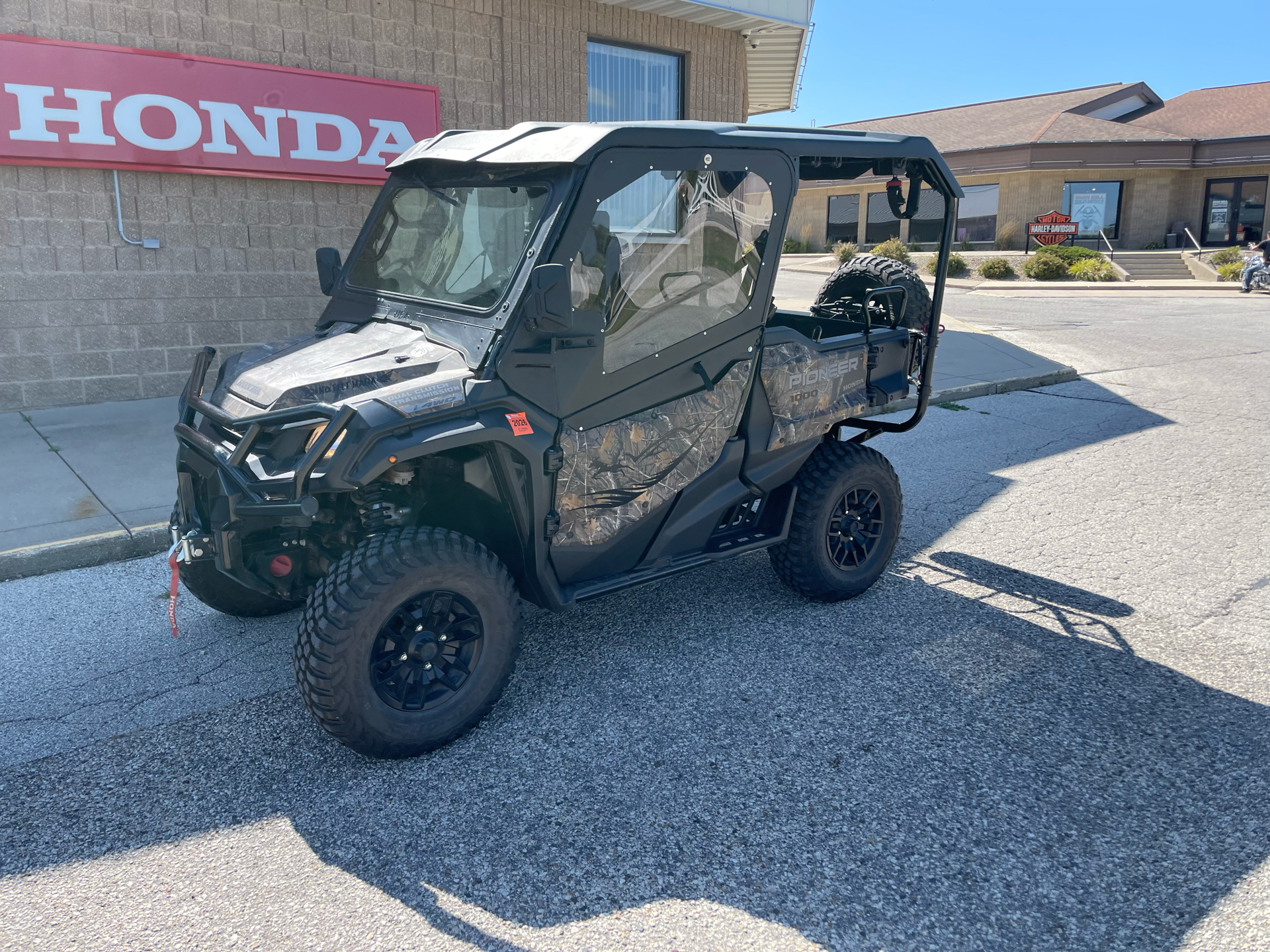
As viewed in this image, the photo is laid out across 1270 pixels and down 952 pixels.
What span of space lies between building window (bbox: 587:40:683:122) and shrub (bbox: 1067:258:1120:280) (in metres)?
22.4

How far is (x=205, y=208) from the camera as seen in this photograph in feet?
29.2

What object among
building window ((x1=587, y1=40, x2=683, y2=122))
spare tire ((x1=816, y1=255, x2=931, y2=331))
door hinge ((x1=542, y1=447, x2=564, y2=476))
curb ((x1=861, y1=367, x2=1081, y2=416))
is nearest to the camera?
door hinge ((x1=542, y1=447, x2=564, y2=476))

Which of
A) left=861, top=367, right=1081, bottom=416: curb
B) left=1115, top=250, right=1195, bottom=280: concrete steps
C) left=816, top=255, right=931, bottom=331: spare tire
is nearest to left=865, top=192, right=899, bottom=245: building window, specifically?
left=1115, top=250, right=1195, bottom=280: concrete steps

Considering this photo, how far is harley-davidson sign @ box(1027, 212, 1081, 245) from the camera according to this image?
34.6 m

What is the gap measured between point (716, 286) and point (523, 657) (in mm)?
1858

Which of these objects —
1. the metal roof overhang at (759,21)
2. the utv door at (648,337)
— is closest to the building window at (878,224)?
the metal roof overhang at (759,21)

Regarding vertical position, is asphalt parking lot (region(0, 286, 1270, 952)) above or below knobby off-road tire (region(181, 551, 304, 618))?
below

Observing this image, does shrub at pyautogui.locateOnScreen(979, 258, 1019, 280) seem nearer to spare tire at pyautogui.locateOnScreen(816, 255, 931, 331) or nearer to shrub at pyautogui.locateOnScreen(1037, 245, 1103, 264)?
shrub at pyautogui.locateOnScreen(1037, 245, 1103, 264)

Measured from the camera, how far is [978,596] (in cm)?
514

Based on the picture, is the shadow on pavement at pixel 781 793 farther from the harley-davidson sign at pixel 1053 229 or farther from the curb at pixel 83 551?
the harley-davidson sign at pixel 1053 229

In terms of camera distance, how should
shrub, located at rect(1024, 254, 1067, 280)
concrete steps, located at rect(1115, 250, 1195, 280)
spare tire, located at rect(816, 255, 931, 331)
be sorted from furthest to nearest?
concrete steps, located at rect(1115, 250, 1195, 280), shrub, located at rect(1024, 254, 1067, 280), spare tire, located at rect(816, 255, 931, 331)

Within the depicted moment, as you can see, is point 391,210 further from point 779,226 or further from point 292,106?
point 292,106

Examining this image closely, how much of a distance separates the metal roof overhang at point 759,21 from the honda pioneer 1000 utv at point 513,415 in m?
7.64

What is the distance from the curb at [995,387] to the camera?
10273 mm
